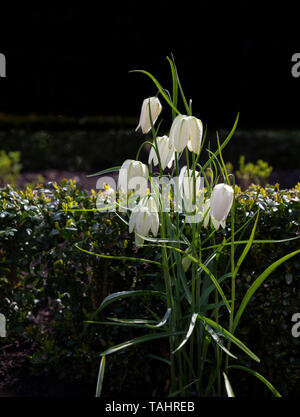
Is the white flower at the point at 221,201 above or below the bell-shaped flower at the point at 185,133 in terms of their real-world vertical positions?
below

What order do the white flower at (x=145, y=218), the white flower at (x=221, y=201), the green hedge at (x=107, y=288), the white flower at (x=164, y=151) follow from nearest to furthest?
1. the white flower at (x=221, y=201)
2. the white flower at (x=145, y=218)
3. the white flower at (x=164, y=151)
4. the green hedge at (x=107, y=288)

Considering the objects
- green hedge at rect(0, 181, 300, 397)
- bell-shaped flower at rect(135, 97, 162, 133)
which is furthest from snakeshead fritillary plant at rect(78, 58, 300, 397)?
green hedge at rect(0, 181, 300, 397)

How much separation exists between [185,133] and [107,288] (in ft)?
3.20

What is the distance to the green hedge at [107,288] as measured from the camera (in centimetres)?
221

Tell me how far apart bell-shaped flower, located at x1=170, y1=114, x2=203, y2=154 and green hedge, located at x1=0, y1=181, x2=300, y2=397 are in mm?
639

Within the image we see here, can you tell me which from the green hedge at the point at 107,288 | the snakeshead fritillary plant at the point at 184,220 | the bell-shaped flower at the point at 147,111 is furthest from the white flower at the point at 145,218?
the green hedge at the point at 107,288

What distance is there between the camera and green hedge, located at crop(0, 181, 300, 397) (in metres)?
2.21

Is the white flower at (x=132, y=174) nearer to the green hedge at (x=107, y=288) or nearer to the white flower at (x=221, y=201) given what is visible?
the white flower at (x=221, y=201)

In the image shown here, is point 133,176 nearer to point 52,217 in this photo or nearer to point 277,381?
point 52,217

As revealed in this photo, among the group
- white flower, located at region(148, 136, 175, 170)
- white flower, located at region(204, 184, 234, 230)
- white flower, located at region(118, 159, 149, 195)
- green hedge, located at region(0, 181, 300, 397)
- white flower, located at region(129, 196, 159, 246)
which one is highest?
white flower, located at region(148, 136, 175, 170)

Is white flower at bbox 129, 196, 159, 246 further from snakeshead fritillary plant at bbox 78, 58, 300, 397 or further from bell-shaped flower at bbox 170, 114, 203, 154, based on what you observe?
bell-shaped flower at bbox 170, 114, 203, 154

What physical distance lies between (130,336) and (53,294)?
16.5 inches

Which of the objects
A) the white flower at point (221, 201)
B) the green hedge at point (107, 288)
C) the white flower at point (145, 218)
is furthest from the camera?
the green hedge at point (107, 288)

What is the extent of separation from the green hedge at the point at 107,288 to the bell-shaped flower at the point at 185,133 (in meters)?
0.64
